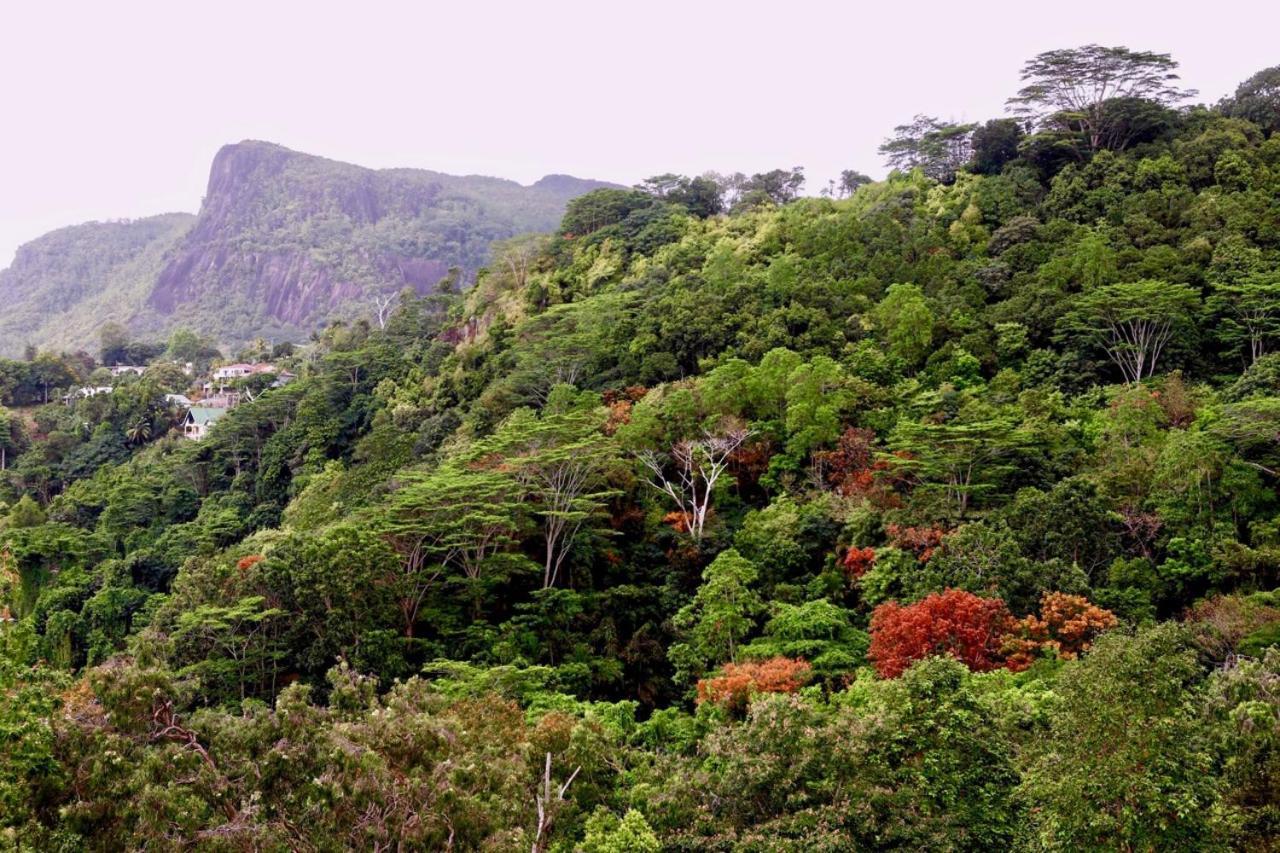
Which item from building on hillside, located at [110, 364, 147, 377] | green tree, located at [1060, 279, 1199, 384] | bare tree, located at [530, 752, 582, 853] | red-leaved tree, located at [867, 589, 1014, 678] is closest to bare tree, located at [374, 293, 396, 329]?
building on hillside, located at [110, 364, 147, 377]

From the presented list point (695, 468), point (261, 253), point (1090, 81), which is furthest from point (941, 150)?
point (261, 253)

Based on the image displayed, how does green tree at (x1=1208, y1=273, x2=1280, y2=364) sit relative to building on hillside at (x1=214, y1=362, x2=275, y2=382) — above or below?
above

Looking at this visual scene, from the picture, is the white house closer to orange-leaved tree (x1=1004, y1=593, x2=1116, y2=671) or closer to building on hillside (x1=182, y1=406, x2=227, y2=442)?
building on hillside (x1=182, y1=406, x2=227, y2=442)

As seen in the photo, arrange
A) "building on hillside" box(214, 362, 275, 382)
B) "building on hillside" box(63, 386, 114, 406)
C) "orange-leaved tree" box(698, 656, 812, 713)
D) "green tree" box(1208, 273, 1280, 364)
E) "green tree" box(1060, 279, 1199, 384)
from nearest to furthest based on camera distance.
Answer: "orange-leaved tree" box(698, 656, 812, 713) → "green tree" box(1208, 273, 1280, 364) → "green tree" box(1060, 279, 1199, 384) → "building on hillside" box(63, 386, 114, 406) → "building on hillside" box(214, 362, 275, 382)

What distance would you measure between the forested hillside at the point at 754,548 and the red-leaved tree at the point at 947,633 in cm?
7

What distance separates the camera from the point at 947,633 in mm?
14016

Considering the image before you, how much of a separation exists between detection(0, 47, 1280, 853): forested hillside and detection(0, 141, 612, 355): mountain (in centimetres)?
9192

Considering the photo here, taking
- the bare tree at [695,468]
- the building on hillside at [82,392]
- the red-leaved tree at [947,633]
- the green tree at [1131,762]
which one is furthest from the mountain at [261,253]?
the green tree at [1131,762]

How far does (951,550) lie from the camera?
16.3 m

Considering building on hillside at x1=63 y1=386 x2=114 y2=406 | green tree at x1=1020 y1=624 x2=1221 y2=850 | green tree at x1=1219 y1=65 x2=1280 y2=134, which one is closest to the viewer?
green tree at x1=1020 y1=624 x2=1221 y2=850

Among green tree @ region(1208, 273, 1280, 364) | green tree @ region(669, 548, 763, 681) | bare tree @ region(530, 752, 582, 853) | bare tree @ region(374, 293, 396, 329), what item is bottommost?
green tree @ region(669, 548, 763, 681)

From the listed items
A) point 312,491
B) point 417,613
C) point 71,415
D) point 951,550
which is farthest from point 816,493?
point 71,415

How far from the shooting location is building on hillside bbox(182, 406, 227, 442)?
5303 cm

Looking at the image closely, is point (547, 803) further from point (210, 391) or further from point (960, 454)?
point (210, 391)
